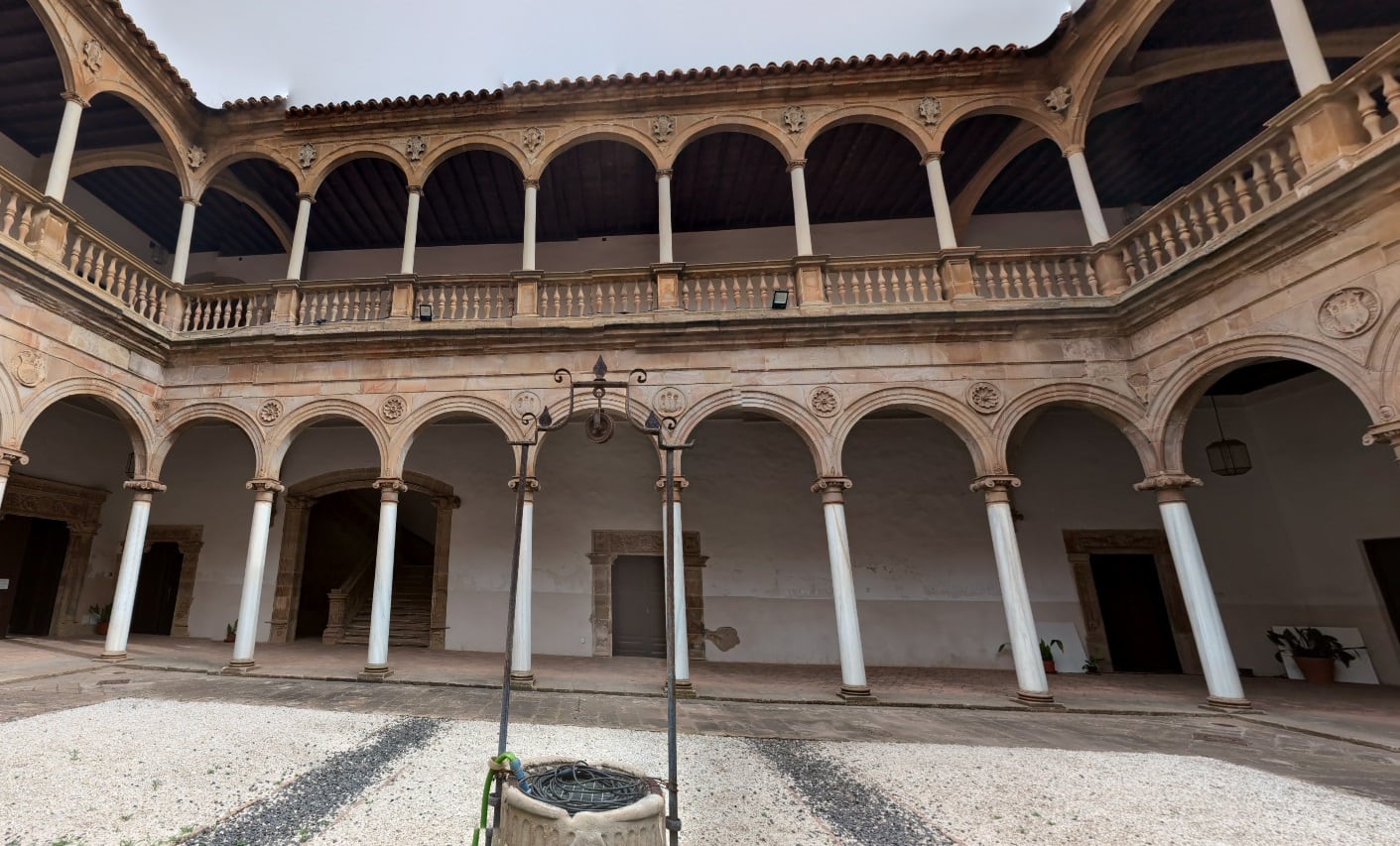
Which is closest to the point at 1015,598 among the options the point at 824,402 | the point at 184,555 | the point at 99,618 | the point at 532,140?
the point at 824,402

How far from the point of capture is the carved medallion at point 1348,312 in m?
4.70

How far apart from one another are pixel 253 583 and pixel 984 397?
9.38 meters

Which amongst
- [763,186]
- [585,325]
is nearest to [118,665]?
[585,325]

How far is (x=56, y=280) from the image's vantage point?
646 cm

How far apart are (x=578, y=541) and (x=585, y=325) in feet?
12.6

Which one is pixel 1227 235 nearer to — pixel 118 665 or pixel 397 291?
pixel 397 291

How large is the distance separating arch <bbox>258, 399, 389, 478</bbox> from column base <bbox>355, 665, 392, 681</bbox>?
258 centimetres

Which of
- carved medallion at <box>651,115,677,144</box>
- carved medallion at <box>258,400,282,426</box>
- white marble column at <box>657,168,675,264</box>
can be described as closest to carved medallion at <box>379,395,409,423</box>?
carved medallion at <box>258,400,282,426</box>

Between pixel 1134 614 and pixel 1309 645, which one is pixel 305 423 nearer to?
pixel 1134 614

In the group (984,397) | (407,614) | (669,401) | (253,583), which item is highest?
(669,401)

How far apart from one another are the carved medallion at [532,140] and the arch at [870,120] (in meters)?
3.79

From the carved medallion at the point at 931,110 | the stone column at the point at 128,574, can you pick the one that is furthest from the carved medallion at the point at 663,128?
the stone column at the point at 128,574

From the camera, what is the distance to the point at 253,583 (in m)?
7.15

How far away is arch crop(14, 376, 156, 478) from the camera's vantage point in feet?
21.1
